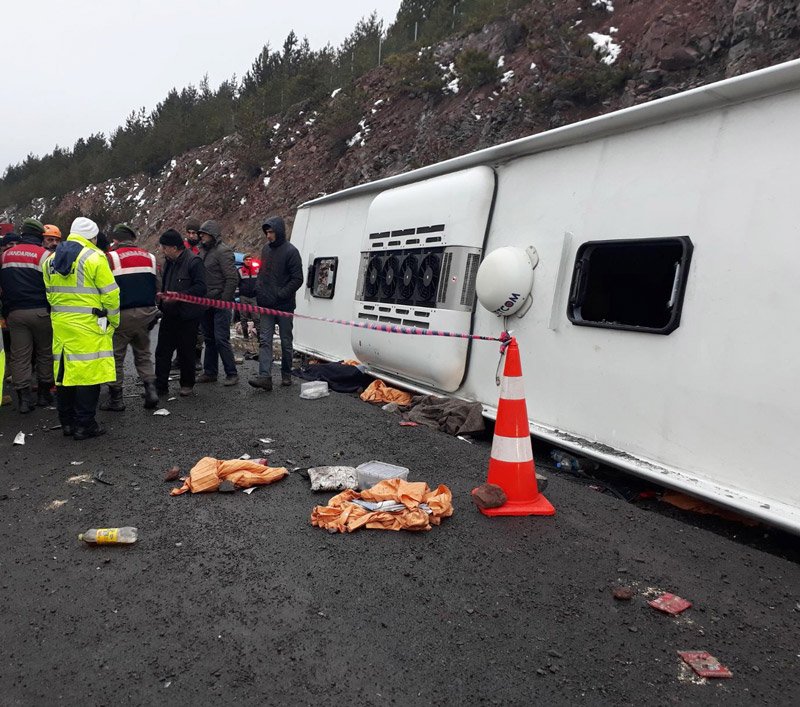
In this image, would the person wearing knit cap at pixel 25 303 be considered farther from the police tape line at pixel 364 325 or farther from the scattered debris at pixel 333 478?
the scattered debris at pixel 333 478

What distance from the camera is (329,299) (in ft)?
28.6

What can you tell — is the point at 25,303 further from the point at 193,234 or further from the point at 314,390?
the point at 314,390

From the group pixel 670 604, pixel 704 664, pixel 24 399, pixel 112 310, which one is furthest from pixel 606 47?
pixel 704 664

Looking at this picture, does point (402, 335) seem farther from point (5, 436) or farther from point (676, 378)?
point (5, 436)

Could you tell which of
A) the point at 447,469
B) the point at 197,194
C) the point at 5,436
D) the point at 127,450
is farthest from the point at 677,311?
the point at 197,194

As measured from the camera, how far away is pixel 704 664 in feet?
7.27

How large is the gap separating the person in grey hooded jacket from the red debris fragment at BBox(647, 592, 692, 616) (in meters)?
5.76

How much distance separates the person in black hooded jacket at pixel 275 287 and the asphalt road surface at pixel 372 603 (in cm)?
299

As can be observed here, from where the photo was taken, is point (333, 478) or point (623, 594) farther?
point (333, 478)

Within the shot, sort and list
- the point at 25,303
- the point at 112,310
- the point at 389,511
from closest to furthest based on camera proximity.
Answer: the point at 389,511 < the point at 112,310 < the point at 25,303

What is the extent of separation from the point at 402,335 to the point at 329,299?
110 inches

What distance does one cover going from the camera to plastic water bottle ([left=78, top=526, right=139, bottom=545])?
9.99 feet

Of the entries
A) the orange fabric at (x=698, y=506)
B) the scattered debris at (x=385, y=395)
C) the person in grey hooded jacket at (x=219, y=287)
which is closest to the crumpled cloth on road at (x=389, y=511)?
the orange fabric at (x=698, y=506)

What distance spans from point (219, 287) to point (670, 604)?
614 centimetres
